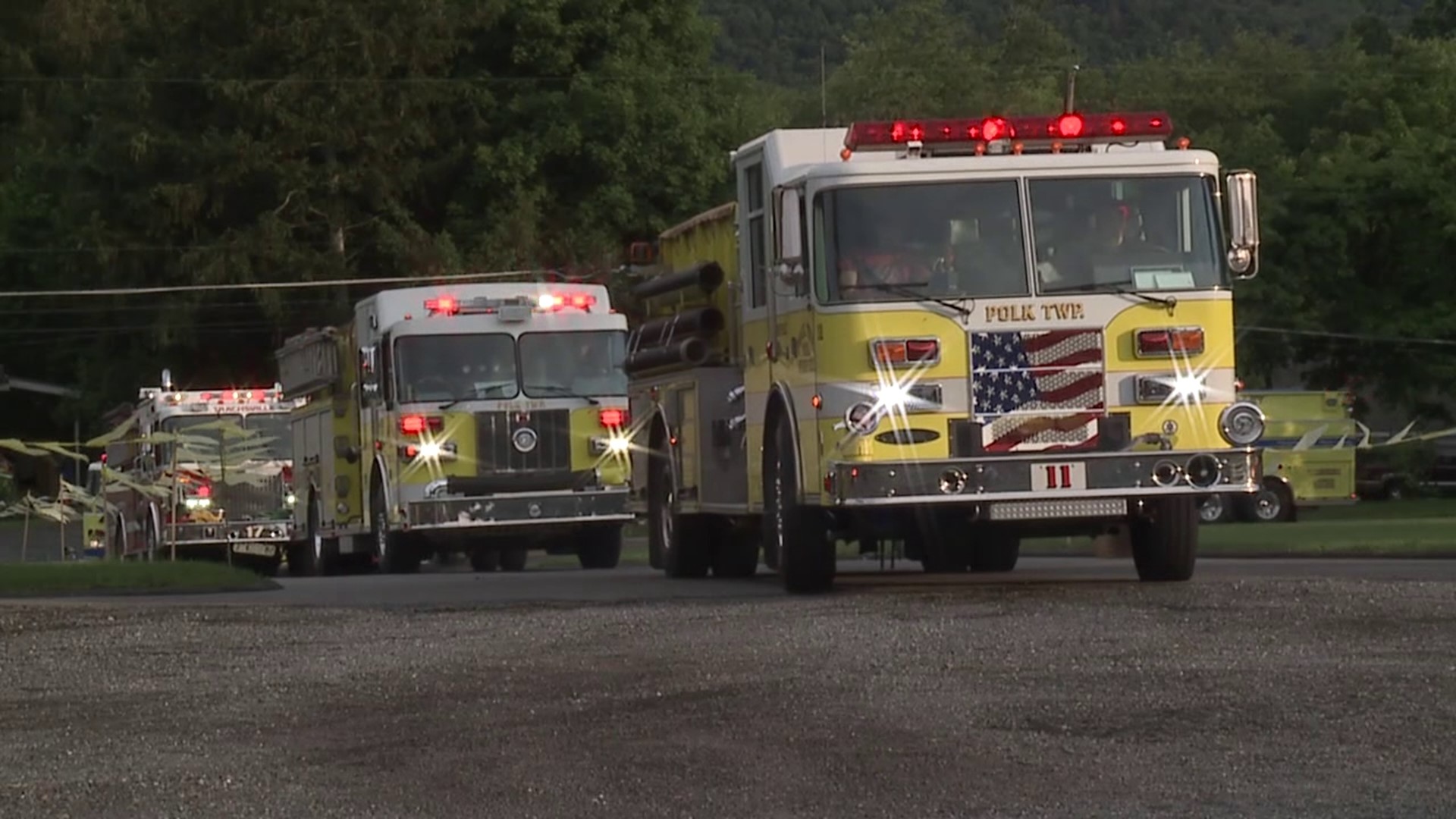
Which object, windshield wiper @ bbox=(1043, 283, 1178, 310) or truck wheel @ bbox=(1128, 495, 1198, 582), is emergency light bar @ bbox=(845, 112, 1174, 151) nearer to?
windshield wiper @ bbox=(1043, 283, 1178, 310)

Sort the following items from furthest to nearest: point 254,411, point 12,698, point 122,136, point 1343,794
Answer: point 122,136 → point 254,411 → point 12,698 → point 1343,794

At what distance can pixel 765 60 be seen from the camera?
622 ft

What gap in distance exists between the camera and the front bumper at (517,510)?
89.0 feet

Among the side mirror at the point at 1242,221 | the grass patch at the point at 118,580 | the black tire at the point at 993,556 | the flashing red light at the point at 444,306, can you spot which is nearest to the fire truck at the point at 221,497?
the flashing red light at the point at 444,306

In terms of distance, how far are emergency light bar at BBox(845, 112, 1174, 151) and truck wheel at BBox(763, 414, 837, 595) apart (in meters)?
2.01

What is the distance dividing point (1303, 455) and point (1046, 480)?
115ft

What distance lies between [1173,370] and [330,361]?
15.8 metres

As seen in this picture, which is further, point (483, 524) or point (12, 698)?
point (483, 524)

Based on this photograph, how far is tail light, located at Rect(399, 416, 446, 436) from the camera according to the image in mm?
27234

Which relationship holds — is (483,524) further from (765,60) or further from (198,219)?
(765,60)

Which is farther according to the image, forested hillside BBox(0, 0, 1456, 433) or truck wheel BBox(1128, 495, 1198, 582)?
forested hillside BBox(0, 0, 1456, 433)

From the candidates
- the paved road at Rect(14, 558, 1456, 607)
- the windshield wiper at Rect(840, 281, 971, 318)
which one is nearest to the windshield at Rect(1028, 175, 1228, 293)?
the windshield wiper at Rect(840, 281, 971, 318)

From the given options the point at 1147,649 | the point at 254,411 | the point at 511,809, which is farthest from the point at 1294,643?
the point at 254,411

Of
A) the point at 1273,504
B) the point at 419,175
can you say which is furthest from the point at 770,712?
Answer: the point at 419,175
